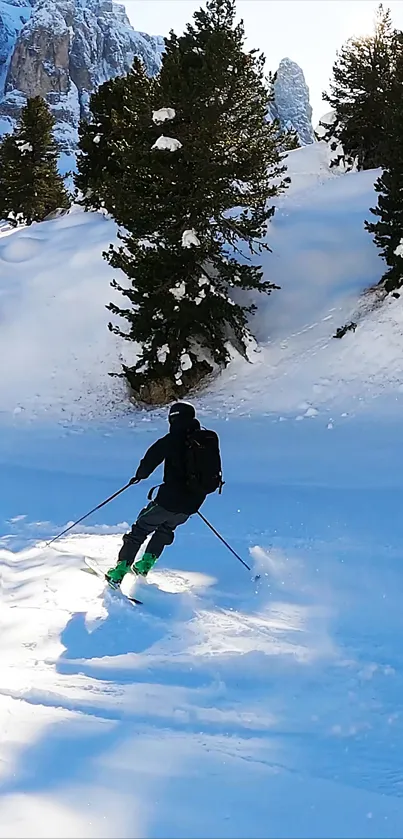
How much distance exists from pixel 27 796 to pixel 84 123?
1182 inches

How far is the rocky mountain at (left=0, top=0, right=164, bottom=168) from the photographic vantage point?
124562 millimetres

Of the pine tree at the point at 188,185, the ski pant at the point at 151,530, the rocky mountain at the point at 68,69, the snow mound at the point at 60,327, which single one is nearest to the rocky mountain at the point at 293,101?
the rocky mountain at the point at 68,69

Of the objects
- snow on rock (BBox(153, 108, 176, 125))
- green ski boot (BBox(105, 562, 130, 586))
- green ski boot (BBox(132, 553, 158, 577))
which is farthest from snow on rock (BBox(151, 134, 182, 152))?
green ski boot (BBox(105, 562, 130, 586))

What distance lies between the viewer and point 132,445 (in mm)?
13320

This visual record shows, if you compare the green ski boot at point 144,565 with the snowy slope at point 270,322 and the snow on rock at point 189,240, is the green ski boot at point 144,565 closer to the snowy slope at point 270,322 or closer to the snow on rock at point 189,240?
the snowy slope at point 270,322

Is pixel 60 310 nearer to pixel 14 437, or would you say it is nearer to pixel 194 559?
pixel 14 437

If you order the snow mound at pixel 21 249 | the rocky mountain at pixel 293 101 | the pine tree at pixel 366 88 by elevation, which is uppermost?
the rocky mountain at pixel 293 101

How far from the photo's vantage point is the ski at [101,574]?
5.75 meters

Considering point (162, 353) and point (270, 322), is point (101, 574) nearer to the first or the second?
point (162, 353)

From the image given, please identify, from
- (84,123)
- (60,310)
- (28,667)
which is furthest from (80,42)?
(28,667)

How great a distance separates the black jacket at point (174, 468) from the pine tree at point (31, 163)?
32.9m

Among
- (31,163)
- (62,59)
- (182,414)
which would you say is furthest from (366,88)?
(62,59)

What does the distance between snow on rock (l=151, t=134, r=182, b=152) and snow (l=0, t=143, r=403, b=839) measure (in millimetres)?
5511

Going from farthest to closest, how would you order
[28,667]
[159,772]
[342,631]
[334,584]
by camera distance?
[334,584] → [342,631] → [28,667] → [159,772]
